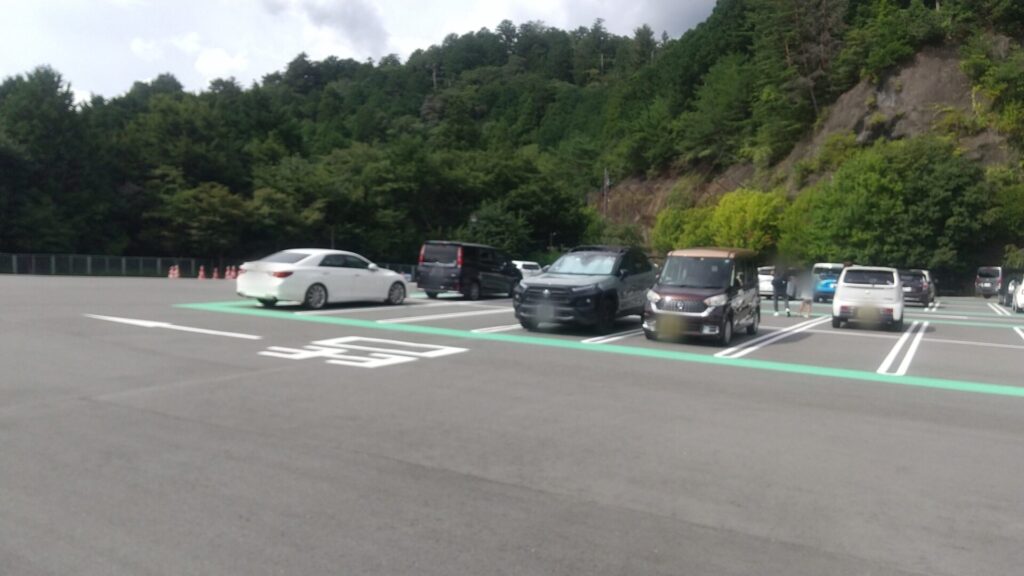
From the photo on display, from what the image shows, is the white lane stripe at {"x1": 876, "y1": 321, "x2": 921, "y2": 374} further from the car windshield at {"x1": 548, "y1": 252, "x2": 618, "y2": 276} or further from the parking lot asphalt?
the car windshield at {"x1": 548, "y1": 252, "x2": 618, "y2": 276}

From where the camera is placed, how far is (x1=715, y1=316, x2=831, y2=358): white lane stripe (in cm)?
1559

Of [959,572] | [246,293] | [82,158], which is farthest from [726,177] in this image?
[959,572]

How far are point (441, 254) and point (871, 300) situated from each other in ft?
42.3

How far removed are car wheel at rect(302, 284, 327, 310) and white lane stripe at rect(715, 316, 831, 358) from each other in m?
10.2

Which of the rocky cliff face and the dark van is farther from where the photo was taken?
the rocky cliff face

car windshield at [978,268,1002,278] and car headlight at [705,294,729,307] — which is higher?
car windshield at [978,268,1002,278]

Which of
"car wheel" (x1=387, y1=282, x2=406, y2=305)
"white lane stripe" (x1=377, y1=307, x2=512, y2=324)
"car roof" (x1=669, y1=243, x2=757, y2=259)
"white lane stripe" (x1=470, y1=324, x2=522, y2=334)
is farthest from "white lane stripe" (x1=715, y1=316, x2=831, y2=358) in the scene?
"car wheel" (x1=387, y1=282, x2=406, y2=305)

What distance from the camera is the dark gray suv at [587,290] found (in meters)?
17.3

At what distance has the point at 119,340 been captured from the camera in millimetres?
14328

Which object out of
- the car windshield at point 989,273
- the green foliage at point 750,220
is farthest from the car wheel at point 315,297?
the green foliage at point 750,220

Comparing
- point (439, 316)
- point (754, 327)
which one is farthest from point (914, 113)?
point (439, 316)

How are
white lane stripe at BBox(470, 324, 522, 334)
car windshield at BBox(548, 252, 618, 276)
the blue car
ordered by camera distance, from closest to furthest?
1. white lane stripe at BBox(470, 324, 522, 334)
2. car windshield at BBox(548, 252, 618, 276)
3. the blue car

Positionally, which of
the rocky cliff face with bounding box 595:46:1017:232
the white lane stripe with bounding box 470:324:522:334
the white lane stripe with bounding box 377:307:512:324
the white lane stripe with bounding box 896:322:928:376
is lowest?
the white lane stripe with bounding box 896:322:928:376

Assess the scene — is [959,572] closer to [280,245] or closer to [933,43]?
[280,245]
